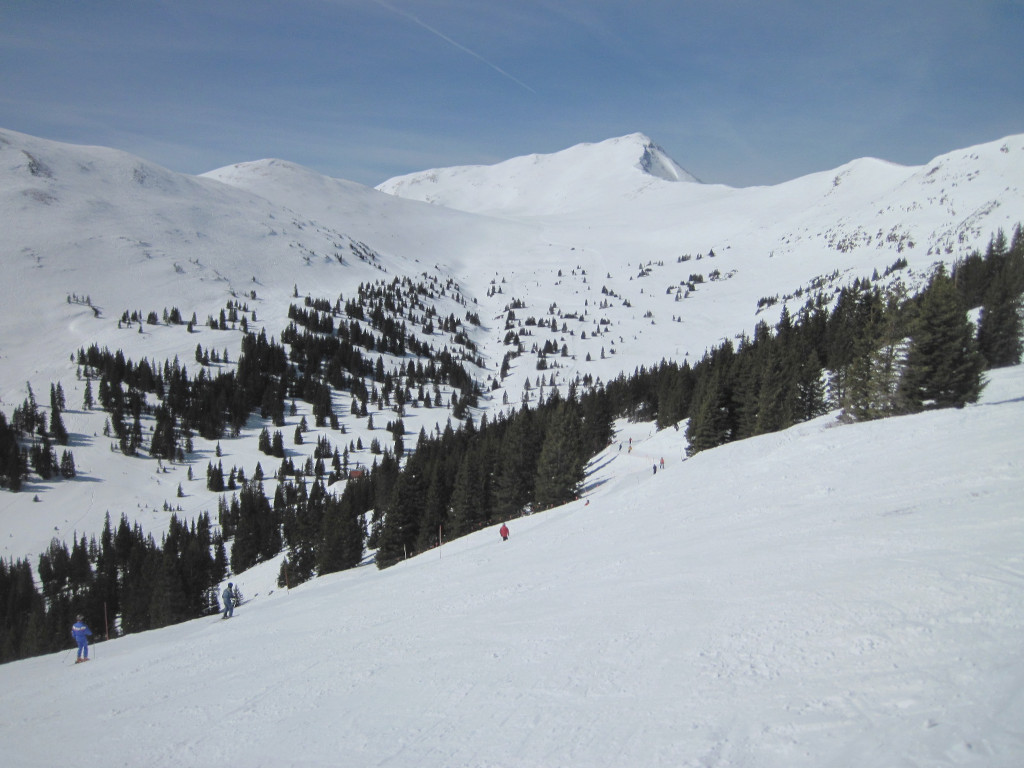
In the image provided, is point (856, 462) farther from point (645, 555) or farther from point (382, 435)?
point (382, 435)

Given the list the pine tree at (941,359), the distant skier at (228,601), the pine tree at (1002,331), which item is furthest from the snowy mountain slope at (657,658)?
the pine tree at (1002,331)

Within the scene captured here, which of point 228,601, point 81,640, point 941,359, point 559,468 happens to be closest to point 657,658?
point 228,601

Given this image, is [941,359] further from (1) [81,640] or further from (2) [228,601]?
(1) [81,640]

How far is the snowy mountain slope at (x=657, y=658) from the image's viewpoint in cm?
678

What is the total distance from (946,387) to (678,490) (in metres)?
15.9

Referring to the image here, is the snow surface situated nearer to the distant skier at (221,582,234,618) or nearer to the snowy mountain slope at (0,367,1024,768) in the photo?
the snowy mountain slope at (0,367,1024,768)

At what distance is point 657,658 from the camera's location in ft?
29.8

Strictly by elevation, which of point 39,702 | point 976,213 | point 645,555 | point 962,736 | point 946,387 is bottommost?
point 39,702

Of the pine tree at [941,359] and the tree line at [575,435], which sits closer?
the pine tree at [941,359]

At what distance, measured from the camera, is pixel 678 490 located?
81.0ft

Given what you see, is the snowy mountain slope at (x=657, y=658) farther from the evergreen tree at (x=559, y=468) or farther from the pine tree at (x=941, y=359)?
the evergreen tree at (x=559, y=468)

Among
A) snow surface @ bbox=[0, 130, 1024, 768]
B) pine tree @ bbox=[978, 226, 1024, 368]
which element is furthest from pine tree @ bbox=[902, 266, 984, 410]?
pine tree @ bbox=[978, 226, 1024, 368]

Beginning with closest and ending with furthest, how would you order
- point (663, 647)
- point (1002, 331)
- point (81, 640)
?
1. point (663, 647)
2. point (81, 640)
3. point (1002, 331)

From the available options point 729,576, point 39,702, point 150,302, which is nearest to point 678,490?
point 729,576
